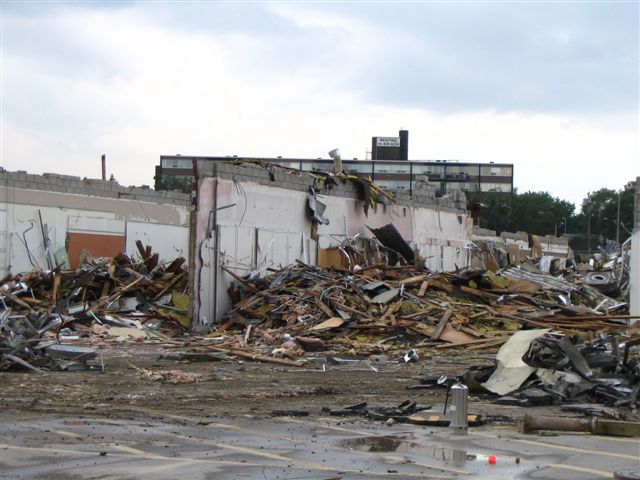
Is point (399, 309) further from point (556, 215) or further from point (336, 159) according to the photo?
point (556, 215)

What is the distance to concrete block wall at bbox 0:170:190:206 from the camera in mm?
32125

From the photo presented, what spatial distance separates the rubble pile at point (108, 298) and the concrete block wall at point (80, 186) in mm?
5891

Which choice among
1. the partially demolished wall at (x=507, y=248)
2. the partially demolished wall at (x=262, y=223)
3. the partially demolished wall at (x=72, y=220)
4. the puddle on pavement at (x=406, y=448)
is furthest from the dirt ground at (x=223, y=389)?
the partially demolished wall at (x=507, y=248)

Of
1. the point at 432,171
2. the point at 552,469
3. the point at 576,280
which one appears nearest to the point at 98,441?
the point at 552,469

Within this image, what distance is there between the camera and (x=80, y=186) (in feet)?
113

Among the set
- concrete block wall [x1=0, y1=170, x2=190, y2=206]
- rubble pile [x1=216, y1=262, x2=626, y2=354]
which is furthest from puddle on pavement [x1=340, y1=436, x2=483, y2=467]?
concrete block wall [x1=0, y1=170, x2=190, y2=206]

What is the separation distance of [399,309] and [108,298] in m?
7.92

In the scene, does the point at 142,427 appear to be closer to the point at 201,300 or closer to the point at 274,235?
the point at 201,300

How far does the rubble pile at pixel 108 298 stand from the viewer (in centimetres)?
2238

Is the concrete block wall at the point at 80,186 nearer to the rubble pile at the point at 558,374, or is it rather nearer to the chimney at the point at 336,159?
the chimney at the point at 336,159

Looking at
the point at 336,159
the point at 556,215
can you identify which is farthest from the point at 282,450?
the point at 556,215

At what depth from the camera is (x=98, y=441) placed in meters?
8.76

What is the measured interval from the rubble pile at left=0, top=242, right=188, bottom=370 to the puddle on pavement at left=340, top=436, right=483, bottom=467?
11444 millimetres

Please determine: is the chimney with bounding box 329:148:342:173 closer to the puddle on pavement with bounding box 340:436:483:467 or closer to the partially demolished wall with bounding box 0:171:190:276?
the partially demolished wall with bounding box 0:171:190:276
